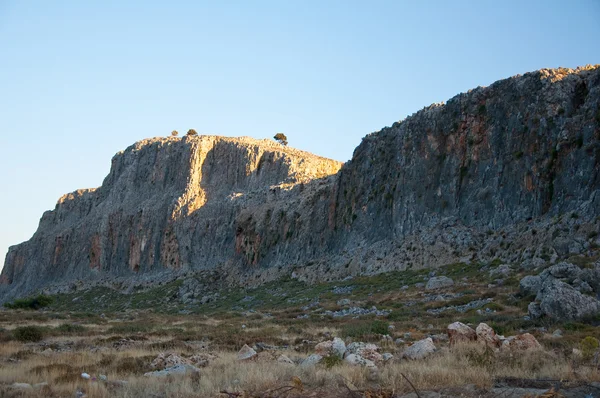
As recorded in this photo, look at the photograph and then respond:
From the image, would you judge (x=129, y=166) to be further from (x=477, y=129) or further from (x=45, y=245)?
(x=477, y=129)

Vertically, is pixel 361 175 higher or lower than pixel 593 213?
higher

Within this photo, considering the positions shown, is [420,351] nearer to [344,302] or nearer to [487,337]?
[487,337]

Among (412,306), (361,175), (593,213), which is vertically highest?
(361,175)

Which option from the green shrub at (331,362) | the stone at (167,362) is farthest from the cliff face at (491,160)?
the stone at (167,362)

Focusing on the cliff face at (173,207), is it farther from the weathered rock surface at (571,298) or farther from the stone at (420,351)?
the stone at (420,351)

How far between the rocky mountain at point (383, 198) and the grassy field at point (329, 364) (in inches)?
218

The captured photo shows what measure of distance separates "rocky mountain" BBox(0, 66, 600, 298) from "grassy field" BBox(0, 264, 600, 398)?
553 centimetres

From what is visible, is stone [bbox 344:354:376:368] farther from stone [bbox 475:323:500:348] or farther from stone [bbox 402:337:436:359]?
stone [bbox 475:323:500:348]

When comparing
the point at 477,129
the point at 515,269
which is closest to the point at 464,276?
the point at 515,269

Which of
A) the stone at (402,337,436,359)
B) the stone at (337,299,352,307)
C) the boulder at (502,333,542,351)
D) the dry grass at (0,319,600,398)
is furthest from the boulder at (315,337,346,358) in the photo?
the stone at (337,299,352,307)

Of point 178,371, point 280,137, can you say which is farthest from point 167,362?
point 280,137

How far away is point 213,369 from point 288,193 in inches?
2525

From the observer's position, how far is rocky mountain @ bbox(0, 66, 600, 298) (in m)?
37.2

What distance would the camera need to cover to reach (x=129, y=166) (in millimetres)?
108625
